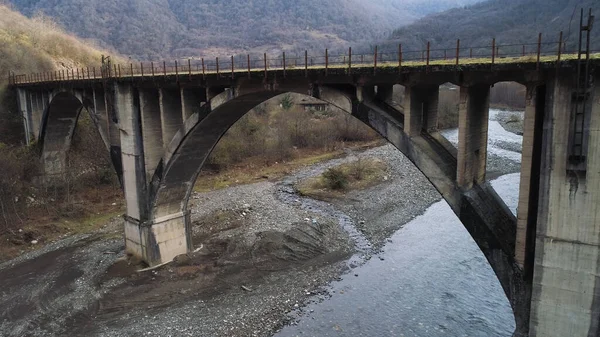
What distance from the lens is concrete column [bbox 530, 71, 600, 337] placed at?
988 centimetres

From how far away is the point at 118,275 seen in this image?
21344 mm

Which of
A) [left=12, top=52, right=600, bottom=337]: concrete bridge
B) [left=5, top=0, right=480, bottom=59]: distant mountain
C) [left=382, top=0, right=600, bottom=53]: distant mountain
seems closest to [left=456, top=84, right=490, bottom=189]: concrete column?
[left=12, top=52, right=600, bottom=337]: concrete bridge

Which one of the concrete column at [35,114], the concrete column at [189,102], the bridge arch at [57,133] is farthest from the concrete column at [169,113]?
the concrete column at [35,114]

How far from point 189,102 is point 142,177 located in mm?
4322

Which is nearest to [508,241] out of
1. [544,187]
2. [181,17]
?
Answer: [544,187]

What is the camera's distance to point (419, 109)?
13531mm

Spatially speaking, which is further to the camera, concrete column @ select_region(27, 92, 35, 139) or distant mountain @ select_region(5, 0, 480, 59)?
distant mountain @ select_region(5, 0, 480, 59)

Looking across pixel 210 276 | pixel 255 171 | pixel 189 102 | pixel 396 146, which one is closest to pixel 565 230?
pixel 396 146

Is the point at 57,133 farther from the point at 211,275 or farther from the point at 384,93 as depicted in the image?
the point at 384,93

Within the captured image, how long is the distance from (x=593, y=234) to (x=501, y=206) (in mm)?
2576

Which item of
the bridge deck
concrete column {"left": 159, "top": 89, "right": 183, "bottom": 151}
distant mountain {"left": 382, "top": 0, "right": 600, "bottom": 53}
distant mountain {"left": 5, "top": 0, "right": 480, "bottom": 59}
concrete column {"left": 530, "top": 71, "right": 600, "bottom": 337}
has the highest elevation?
distant mountain {"left": 5, "top": 0, "right": 480, "bottom": 59}

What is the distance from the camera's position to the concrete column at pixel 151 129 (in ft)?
70.1

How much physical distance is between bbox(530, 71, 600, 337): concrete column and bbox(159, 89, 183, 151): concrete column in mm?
15621

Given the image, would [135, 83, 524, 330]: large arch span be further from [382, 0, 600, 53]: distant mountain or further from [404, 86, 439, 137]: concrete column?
[382, 0, 600, 53]: distant mountain
